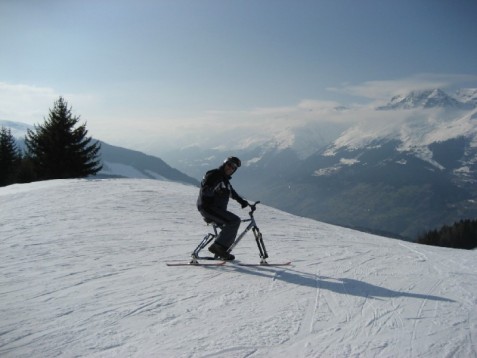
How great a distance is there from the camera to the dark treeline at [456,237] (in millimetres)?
98262

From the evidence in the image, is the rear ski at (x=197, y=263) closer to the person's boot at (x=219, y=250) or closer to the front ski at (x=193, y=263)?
the front ski at (x=193, y=263)

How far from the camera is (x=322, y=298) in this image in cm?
698

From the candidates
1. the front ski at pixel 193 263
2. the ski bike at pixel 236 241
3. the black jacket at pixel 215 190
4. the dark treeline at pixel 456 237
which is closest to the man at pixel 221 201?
the black jacket at pixel 215 190

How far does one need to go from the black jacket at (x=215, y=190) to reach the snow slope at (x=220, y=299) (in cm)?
153

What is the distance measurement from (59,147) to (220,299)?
135ft

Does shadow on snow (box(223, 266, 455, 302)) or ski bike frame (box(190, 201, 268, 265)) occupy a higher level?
ski bike frame (box(190, 201, 268, 265))

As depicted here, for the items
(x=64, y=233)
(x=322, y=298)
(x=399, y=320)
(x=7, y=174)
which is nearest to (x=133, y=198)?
(x=64, y=233)

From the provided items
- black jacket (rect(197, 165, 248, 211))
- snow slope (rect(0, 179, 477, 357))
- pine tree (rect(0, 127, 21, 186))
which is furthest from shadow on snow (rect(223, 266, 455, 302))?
pine tree (rect(0, 127, 21, 186))

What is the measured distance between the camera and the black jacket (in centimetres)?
845

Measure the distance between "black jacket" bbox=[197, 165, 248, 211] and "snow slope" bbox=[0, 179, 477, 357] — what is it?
5.02ft

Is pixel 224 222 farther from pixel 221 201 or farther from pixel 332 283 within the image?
pixel 332 283

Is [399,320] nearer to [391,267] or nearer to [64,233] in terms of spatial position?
[391,267]

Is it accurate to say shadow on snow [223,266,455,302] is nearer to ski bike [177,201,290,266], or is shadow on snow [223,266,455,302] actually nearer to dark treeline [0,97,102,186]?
ski bike [177,201,290,266]

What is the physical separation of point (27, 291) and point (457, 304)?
26.1ft
